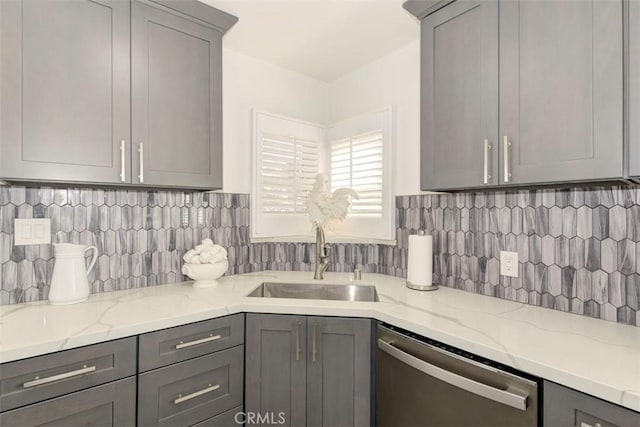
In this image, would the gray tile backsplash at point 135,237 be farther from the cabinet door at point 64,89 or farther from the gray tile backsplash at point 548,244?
the gray tile backsplash at point 548,244

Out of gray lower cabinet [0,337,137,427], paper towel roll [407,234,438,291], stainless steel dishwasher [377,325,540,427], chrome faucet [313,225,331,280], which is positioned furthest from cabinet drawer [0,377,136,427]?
paper towel roll [407,234,438,291]

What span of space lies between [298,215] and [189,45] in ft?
4.04

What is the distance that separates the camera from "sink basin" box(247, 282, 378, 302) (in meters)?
1.96

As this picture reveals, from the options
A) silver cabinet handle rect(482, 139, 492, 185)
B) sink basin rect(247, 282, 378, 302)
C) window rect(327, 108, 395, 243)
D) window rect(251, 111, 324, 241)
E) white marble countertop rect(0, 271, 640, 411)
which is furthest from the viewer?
window rect(251, 111, 324, 241)

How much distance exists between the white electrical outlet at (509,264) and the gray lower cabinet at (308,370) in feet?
2.36

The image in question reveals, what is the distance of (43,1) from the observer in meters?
1.34

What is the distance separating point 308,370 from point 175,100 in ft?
4.75

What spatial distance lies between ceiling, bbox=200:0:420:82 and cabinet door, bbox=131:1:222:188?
236 millimetres

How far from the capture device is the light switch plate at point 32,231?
1506 millimetres

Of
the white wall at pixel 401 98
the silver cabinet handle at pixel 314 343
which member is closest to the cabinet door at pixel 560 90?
the white wall at pixel 401 98

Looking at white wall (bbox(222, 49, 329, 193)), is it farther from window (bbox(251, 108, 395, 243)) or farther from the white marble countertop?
the white marble countertop

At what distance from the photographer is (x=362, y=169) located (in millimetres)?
2279

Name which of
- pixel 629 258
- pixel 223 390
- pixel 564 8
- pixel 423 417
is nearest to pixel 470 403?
pixel 423 417

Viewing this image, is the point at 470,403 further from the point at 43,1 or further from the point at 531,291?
the point at 43,1
